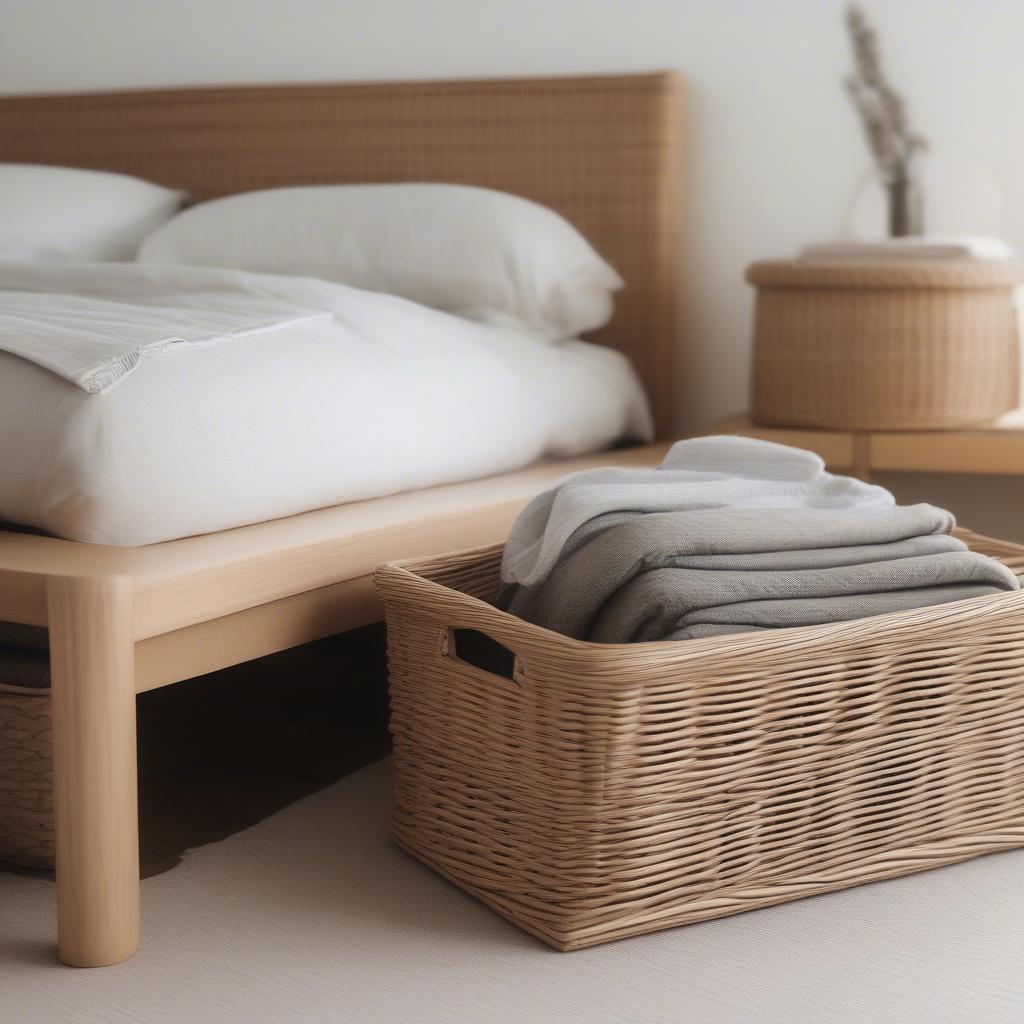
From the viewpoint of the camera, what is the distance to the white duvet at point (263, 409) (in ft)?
4.22

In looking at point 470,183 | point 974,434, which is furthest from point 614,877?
point 470,183

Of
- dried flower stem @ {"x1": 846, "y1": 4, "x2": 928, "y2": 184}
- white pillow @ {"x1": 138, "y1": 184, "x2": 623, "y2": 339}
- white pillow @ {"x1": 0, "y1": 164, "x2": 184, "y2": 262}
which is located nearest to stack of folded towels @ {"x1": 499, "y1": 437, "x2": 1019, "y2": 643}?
white pillow @ {"x1": 138, "y1": 184, "x2": 623, "y2": 339}

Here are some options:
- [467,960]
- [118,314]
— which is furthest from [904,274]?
[467,960]

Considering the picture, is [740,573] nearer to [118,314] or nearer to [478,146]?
[118,314]

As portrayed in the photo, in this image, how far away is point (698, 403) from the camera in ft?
8.34

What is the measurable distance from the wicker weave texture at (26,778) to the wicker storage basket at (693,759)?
347 millimetres

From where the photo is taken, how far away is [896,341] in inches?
78.8

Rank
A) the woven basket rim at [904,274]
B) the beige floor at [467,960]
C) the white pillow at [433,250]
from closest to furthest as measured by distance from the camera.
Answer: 1. the beige floor at [467,960]
2. the woven basket rim at [904,274]
3. the white pillow at [433,250]

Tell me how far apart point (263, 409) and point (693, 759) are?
1.93 ft

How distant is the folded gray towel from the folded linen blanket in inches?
18.1

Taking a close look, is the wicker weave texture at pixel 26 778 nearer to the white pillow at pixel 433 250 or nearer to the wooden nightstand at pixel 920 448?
the white pillow at pixel 433 250

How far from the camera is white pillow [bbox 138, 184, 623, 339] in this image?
215cm

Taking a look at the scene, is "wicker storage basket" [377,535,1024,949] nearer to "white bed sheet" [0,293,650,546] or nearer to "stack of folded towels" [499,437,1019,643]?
"stack of folded towels" [499,437,1019,643]

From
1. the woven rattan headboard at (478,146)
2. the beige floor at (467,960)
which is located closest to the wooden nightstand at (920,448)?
the woven rattan headboard at (478,146)
